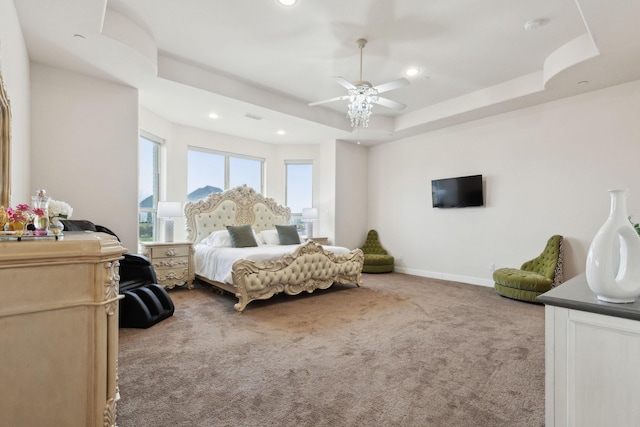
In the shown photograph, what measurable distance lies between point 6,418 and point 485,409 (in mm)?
2245

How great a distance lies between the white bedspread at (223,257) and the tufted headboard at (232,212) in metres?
0.41

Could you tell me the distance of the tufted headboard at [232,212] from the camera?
5.48m

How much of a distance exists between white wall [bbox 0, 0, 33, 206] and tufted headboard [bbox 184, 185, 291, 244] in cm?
233

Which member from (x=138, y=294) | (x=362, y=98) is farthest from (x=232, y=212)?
(x=362, y=98)

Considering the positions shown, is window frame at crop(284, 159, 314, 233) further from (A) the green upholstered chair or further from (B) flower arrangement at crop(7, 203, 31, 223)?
(B) flower arrangement at crop(7, 203, 31, 223)

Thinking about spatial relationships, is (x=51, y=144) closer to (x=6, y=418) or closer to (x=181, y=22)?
(x=181, y=22)

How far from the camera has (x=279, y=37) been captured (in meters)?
3.42

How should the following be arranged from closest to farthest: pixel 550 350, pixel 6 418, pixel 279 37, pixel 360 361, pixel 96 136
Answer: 1. pixel 6 418
2. pixel 550 350
3. pixel 360 361
4. pixel 279 37
5. pixel 96 136

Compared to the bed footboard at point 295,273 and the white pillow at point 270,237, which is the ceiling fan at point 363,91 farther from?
the white pillow at point 270,237

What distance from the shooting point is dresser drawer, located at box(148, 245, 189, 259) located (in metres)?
4.55

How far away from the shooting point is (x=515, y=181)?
498 centimetres

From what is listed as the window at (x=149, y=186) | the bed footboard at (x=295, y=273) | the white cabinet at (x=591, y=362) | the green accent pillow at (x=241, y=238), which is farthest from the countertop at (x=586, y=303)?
the window at (x=149, y=186)

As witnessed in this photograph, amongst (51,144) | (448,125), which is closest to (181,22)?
(51,144)

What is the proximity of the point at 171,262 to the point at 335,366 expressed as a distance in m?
3.32
